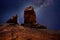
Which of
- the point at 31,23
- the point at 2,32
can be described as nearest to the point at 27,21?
the point at 31,23

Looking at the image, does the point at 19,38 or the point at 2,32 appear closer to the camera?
the point at 19,38

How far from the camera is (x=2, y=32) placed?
201 inches

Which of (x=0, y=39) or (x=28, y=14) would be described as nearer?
(x=0, y=39)

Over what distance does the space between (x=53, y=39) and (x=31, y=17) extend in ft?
14.2

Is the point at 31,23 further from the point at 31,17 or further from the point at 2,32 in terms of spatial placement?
the point at 2,32

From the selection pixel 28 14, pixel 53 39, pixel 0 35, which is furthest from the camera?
pixel 28 14

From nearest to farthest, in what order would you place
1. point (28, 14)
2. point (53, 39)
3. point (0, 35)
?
point (53, 39) → point (0, 35) → point (28, 14)

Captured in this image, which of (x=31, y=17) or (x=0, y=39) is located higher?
(x=31, y=17)

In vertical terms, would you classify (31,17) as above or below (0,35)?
above

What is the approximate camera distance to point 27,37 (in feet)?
15.8

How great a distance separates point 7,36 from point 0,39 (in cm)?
34

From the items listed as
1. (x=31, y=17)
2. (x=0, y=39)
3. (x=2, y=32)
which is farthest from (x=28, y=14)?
(x=0, y=39)

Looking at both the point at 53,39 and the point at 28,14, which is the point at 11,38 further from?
the point at 28,14

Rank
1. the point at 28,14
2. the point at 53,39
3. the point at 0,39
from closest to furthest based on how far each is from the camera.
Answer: the point at 53,39 < the point at 0,39 < the point at 28,14
